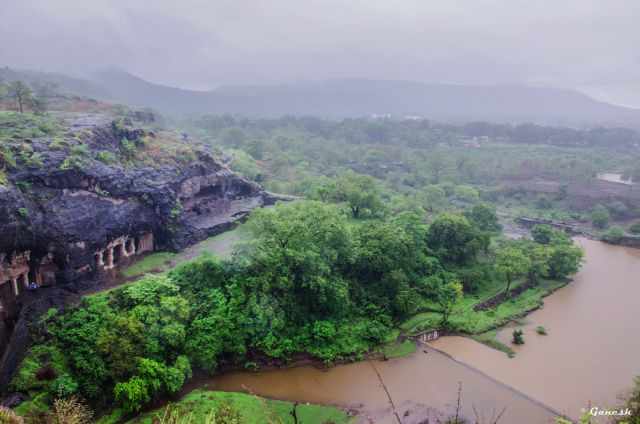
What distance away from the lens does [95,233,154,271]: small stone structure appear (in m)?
21.9

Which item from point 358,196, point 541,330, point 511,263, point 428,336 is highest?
point 358,196

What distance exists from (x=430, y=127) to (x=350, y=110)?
98.9 meters

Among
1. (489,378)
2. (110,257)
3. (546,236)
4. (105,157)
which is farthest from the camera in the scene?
(546,236)

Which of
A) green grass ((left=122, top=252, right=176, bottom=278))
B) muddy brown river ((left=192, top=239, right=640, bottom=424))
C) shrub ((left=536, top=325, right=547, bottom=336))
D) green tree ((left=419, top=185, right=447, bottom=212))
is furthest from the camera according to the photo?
green tree ((left=419, top=185, right=447, bottom=212))

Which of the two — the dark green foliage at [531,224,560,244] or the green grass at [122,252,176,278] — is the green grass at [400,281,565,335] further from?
the green grass at [122,252,176,278]

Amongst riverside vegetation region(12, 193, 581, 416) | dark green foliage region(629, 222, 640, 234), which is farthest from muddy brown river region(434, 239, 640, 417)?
dark green foliage region(629, 222, 640, 234)

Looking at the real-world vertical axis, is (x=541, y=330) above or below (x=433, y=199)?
below

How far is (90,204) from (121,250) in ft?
10.6

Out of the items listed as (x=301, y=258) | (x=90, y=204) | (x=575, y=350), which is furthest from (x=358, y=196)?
(x=90, y=204)

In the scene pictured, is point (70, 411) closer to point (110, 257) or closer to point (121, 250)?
point (110, 257)

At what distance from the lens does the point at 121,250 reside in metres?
23.2

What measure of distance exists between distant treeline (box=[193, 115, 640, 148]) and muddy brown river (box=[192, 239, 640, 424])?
220ft

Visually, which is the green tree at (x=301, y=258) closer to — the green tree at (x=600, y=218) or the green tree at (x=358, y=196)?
the green tree at (x=358, y=196)

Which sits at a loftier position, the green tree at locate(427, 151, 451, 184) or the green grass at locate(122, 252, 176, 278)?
the green tree at locate(427, 151, 451, 184)
